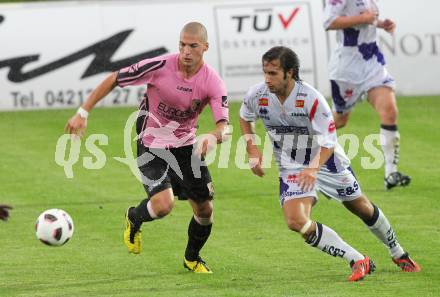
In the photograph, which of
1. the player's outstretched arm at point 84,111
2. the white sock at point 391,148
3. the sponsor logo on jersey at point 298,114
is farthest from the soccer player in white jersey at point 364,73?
the player's outstretched arm at point 84,111

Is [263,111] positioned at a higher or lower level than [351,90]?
higher

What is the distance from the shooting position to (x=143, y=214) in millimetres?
11305

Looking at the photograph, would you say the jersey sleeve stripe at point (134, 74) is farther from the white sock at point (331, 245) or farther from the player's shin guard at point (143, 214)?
the white sock at point (331, 245)

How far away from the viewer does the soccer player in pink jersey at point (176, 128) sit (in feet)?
36.8

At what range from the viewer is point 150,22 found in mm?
23234

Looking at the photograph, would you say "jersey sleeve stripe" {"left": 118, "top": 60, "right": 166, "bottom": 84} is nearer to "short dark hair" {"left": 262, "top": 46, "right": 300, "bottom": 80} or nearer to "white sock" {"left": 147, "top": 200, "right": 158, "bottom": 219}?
"white sock" {"left": 147, "top": 200, "right": 158, "bottom": 219}

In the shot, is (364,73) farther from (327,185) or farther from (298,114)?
(298,114)

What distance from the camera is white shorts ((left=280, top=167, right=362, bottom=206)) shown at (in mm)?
10836

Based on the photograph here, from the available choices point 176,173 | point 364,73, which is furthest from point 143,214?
point 364,73

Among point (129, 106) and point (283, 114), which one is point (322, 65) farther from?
point (283, 114)

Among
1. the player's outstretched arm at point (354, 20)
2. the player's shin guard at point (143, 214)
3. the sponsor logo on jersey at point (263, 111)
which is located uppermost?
the player's outstretched arm at point (354, 20)

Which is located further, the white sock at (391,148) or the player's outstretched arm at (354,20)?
the white sock at (391,148)

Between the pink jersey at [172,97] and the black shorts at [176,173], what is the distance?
3.4 inches

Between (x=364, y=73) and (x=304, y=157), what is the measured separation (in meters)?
5.01
